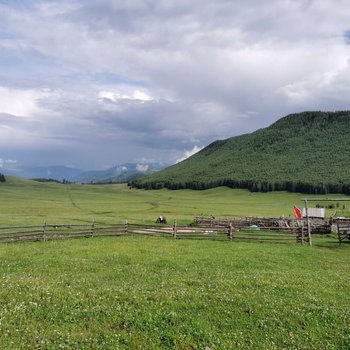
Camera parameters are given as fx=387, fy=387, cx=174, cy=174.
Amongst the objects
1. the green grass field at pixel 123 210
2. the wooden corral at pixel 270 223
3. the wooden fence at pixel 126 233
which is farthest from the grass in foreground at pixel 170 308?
the green grass field at pixel 123 210

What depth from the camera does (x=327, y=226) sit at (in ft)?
160

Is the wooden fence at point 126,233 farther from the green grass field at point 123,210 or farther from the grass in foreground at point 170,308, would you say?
the green grass field at point 123,210

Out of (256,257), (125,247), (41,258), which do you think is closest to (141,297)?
(41,258)

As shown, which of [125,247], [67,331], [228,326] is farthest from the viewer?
[125,247]

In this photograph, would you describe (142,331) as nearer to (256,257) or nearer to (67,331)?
(67,331)

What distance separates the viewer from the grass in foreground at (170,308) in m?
10.9

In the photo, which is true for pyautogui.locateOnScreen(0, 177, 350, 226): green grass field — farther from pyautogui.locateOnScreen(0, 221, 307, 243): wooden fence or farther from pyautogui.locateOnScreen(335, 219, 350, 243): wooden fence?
pyautogui.locateOnScreen(335, 219, 350, 243): wooden fence

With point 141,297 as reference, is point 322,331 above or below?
below

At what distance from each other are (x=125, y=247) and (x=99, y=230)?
11.5m

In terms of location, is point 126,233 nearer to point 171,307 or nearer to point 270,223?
point 270,223

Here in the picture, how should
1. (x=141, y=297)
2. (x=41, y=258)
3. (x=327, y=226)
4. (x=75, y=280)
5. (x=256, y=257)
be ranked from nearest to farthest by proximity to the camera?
(x=141, y=297) → (x=75, y=280) → (x=41, y=258) → (x=256, y=257) → (x=327, y=226)

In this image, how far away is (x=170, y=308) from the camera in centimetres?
1271

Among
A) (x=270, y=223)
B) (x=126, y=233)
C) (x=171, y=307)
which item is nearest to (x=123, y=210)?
(x=270, y=223)

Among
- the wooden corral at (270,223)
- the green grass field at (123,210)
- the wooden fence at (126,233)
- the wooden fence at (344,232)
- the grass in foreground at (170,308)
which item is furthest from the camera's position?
the green grass field at (123,210)
